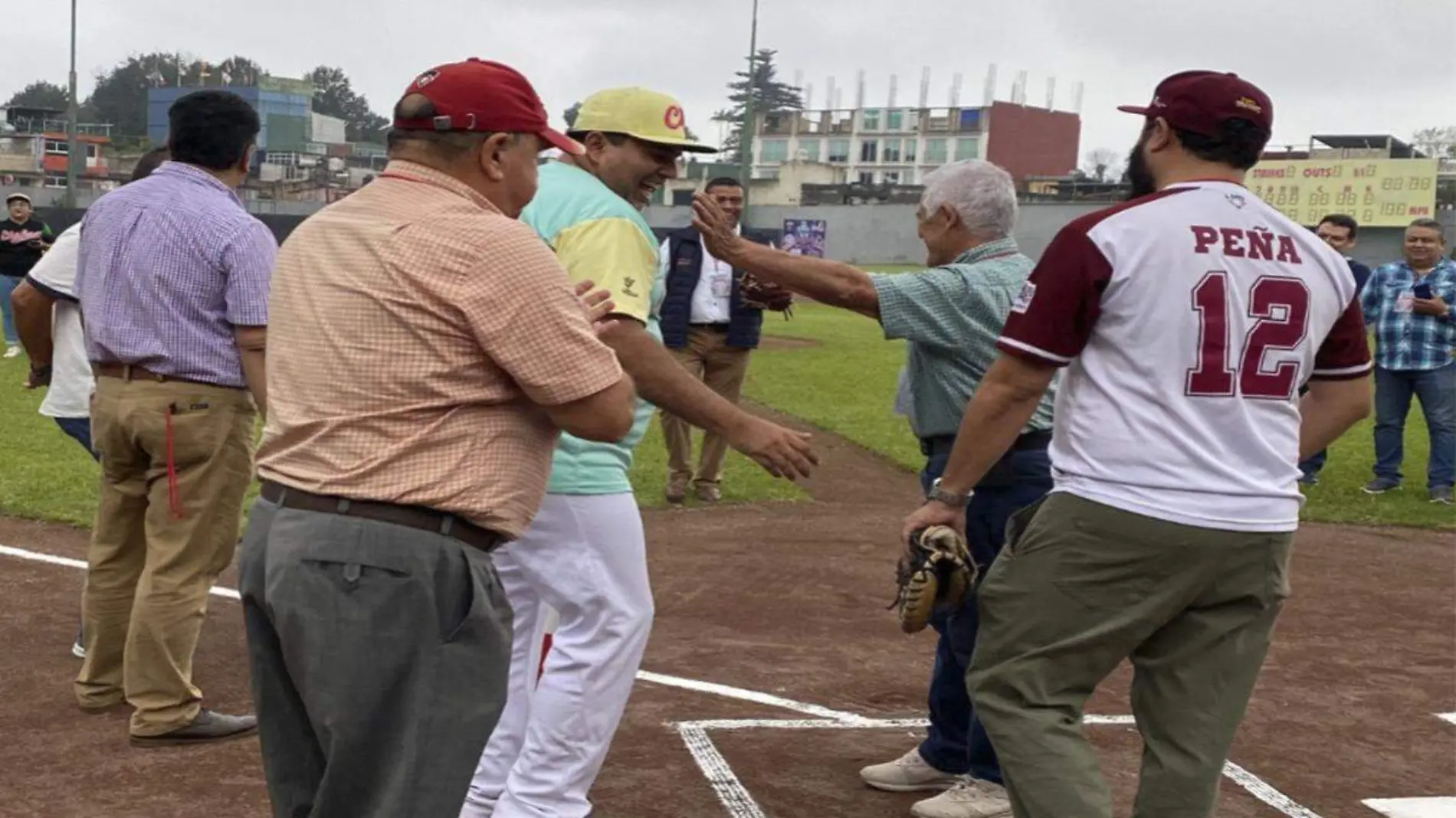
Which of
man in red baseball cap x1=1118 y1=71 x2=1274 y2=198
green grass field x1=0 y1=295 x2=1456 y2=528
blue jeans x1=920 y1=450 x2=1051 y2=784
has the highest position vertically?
man in red baseball cap x1=1118 y1=71 x2=1274 y2=198

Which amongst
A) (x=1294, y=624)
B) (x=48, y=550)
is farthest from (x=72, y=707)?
(x=1294, y=624)

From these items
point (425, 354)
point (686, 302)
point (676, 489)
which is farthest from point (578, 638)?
point (676, 489)

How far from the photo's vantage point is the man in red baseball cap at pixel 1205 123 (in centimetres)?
328

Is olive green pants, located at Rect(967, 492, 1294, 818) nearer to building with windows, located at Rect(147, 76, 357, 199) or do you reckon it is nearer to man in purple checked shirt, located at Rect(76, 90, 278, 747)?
man in purple checked shirt, located at Rect(76, 90, 278, 747)

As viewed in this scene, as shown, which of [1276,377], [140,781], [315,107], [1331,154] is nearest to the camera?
[1276,377]

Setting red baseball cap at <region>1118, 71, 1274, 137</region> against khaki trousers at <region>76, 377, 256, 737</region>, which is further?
khaki trousers at <region>76, 377, 256, 737</region>

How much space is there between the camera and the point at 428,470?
2648mm

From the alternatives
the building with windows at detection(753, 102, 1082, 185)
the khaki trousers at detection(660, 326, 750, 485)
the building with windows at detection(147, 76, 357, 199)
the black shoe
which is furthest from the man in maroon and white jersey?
the building with windows at detection(753, 102, 1082, 185)

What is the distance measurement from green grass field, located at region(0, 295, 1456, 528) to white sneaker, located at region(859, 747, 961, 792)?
18.3 feet

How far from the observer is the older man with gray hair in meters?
4.04

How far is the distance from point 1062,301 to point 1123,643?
2.70 ft

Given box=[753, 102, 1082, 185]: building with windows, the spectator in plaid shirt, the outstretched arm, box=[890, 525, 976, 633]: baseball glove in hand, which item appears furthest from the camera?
box=[753, 102, 1082, 185]: building with windows

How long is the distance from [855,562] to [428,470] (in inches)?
228

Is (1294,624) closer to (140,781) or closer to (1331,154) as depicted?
(140,781)
